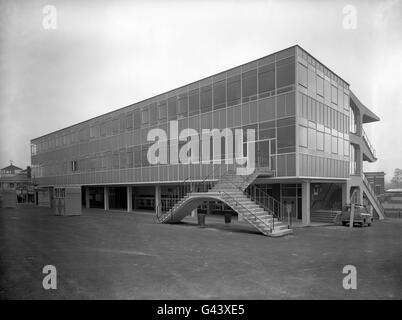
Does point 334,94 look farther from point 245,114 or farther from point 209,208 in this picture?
point 209,208

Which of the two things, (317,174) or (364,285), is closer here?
(364,285)

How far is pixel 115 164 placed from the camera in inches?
1486

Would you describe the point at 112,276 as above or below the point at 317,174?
below

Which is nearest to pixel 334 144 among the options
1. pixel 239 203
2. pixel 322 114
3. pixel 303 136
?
pixel 322 114

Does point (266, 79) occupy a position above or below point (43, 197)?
above

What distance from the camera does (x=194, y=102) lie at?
28.3 metres

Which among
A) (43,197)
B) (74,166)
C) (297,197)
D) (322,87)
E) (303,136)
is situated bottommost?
(43,197)

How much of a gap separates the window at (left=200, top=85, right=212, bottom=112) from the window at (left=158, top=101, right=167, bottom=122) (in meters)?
5.17

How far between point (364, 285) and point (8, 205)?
4751 cm

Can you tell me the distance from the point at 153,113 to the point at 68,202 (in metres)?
12.2

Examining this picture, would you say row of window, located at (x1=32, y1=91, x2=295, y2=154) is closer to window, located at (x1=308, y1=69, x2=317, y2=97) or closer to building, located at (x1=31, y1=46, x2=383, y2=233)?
building, located at (x1=31, y1=46, x2=383, y2=233)

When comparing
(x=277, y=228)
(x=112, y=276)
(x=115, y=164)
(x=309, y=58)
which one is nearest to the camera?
(x=112, y=276)

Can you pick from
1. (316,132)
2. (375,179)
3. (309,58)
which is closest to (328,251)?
(316,132)
